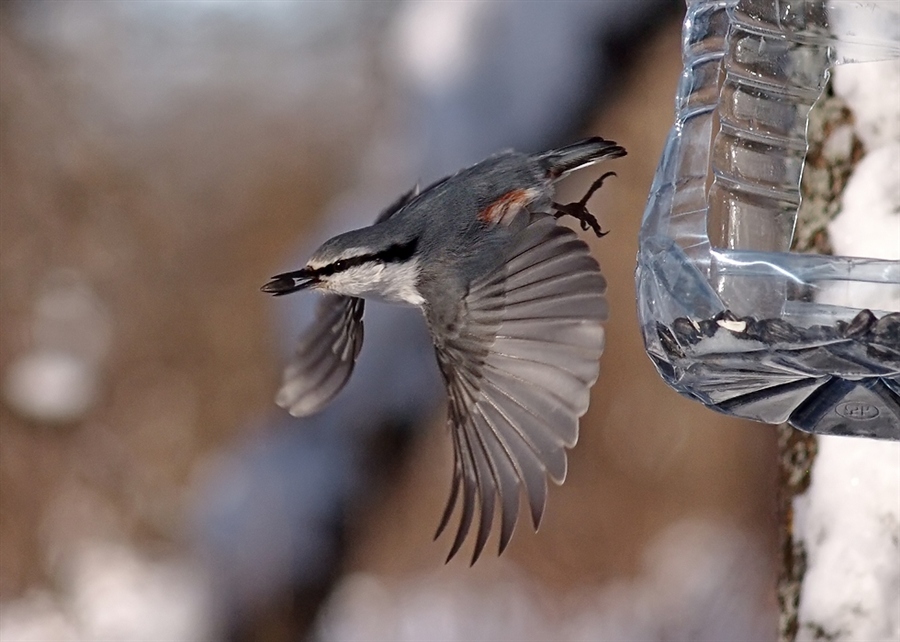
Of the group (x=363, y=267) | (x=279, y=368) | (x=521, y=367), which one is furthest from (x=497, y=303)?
(x=279, y=368)

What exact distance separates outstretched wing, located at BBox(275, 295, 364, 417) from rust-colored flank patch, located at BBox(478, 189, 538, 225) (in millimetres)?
371

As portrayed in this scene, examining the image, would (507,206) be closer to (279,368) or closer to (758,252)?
(758,252)

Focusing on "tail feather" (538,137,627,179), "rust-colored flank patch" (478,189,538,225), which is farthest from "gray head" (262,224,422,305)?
"tail feather" (538,137,627,179)

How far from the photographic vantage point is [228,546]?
290 cm

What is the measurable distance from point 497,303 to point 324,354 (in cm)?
46

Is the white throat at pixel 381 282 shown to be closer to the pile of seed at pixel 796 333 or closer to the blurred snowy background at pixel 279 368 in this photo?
the pile of seed at pixel 796 333

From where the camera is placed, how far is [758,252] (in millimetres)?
1387

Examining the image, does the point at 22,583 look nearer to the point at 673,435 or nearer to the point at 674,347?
the point at 673,435

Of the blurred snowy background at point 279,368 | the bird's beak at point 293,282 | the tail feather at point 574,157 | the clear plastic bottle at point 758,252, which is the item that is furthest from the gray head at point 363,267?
the blurred snowy background at point 279,368

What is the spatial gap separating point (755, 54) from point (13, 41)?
2559 mm

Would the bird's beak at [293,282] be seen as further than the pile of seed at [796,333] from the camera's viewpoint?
Yes

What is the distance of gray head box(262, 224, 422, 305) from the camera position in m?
1.56

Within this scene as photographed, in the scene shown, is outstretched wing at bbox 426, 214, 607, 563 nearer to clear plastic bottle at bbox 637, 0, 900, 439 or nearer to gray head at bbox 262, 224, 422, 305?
gray head at bbox 262, 224, 422, 305

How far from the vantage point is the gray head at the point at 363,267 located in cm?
156
